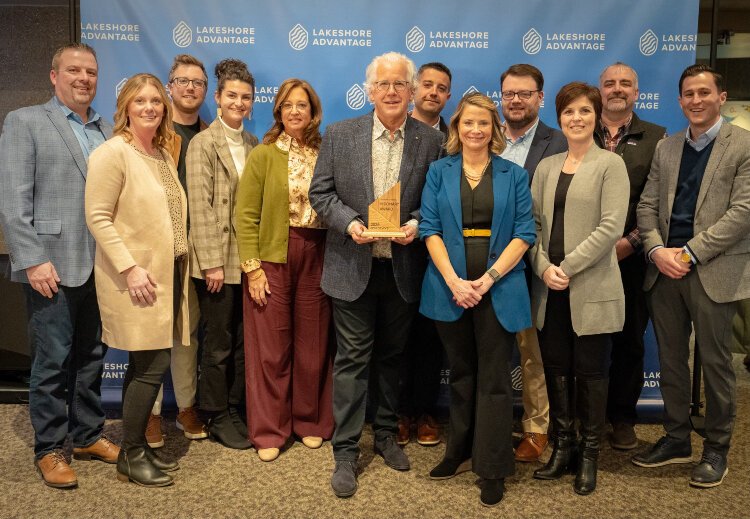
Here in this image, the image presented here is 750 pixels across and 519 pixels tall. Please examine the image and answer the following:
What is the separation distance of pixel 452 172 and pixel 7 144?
6.62 feet

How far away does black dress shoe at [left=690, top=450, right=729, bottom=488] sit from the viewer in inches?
117

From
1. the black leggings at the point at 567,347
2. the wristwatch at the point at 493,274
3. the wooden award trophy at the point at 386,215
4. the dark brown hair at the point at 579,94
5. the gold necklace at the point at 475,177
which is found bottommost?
the black leggings at the point at 567,347

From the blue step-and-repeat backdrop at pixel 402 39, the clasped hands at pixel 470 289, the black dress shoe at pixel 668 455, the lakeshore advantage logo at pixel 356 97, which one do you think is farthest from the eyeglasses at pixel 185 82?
the black dress shoe at pixel 668 455

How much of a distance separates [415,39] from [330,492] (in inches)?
104

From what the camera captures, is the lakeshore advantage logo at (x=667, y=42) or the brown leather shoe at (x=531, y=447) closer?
the brown leather shoe at (x=531, y=447)

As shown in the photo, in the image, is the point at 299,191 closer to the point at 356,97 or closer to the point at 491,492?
the point at 356,97

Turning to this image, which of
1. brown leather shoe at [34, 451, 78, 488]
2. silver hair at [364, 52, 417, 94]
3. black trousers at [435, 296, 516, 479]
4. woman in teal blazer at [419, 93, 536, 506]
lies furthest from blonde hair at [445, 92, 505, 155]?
brown leather shoe at [34, 451, 78, 488]

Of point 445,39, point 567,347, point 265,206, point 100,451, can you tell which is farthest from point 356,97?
point 100,451

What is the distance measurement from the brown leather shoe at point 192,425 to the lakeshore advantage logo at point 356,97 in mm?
2051

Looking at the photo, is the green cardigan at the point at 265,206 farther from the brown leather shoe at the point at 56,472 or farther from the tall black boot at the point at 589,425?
the tall black boot at the point at 589,425

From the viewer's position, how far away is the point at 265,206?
315 cm

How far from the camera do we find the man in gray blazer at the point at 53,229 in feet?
9.33

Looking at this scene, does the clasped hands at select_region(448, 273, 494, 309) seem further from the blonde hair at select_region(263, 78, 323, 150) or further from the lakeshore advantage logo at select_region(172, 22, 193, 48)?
the lakeshore advantage logo at select_region(172, 22, 193, 48)

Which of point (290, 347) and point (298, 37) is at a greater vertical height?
point (298, 37)
